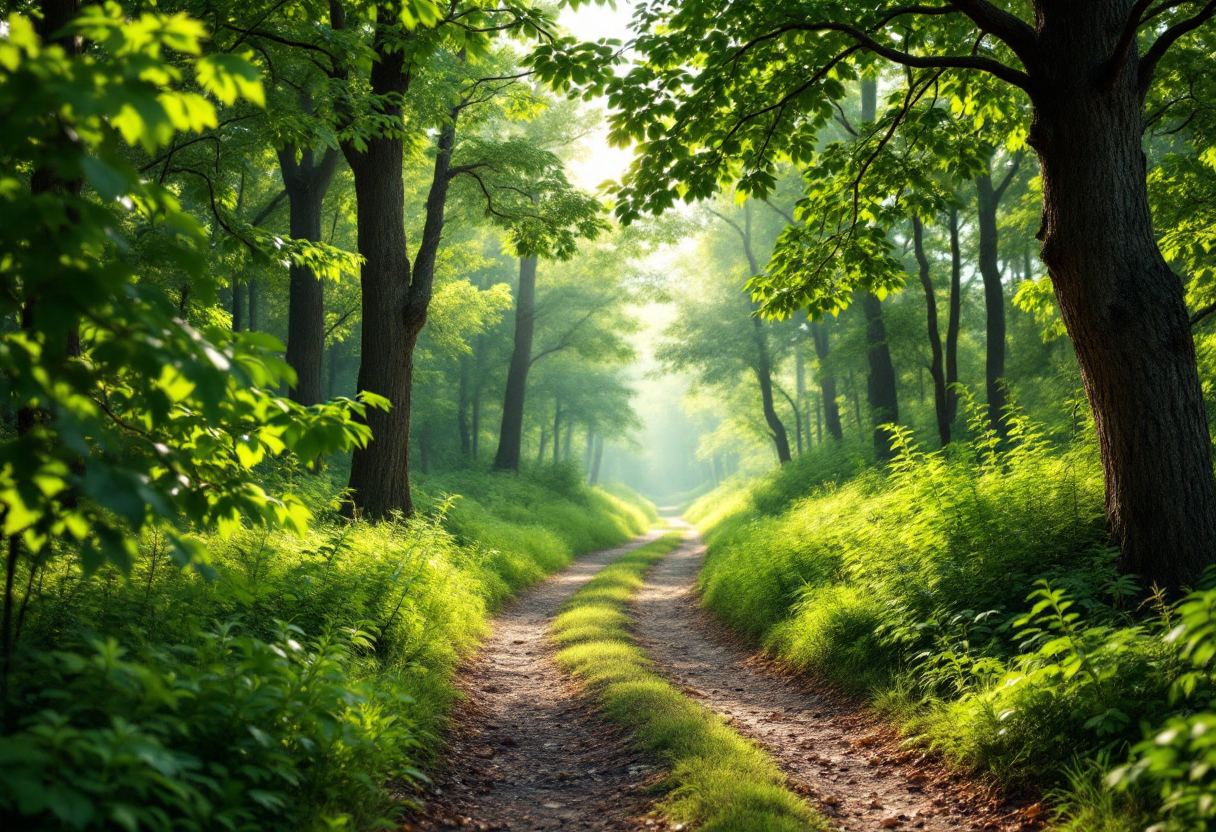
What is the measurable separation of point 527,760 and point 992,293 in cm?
1262

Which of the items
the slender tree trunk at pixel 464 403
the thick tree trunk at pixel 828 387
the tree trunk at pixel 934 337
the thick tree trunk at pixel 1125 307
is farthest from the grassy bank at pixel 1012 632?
the slender tree trunk at pixel 464 403

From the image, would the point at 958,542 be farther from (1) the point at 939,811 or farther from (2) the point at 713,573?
(2) the point at 713,573

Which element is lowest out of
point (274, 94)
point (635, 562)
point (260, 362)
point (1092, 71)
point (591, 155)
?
point (635, 562)

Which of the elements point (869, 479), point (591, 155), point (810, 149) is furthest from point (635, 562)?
point (591, 155)

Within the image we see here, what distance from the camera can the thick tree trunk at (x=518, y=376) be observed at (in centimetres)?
2216

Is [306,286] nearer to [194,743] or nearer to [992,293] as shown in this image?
[194,743]

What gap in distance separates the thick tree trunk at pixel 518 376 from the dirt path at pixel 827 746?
45.4ft

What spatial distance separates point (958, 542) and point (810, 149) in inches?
151

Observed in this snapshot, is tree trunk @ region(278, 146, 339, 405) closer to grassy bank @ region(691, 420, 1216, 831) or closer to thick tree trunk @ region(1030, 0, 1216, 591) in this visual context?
grassy bank @ region(691, 420, 1216, 831)

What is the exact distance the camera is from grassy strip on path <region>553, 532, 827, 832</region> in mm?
3596

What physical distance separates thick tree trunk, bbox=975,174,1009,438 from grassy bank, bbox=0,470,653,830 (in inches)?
437

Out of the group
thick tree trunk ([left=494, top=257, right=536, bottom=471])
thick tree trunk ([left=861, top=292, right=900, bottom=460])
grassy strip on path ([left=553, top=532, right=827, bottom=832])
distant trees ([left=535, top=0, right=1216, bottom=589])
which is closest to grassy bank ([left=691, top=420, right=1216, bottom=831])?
distant trees ([left=535, top=0, right=1216, bottom=589])

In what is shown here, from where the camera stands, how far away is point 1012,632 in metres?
4.97

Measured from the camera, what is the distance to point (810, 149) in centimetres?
619
